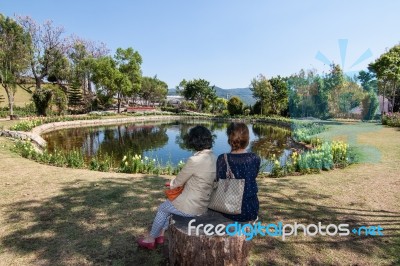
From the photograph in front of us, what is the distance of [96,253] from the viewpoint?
3.52 meters

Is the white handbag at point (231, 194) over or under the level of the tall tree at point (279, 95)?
under

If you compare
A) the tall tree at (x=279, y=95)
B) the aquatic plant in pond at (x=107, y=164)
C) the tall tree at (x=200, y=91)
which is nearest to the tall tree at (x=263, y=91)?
the tall tree at (x=279, y=95)

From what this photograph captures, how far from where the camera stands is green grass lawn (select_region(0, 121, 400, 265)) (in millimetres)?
3492

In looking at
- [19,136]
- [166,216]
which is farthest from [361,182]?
[19,136]

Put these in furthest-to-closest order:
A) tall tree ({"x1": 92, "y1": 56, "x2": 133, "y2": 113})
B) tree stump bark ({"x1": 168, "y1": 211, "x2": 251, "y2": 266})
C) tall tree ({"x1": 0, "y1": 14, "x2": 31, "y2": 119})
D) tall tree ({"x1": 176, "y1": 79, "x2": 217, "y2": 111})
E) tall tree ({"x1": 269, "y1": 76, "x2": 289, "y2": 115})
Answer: tall tree ({"x1": 176, "y1": 79, "x2": 217, "y2": 111})
tall tree ({"x1": 269, "y1": 76, "x2": 289, "y2": 115})
tall tree ({"x1": 92, "y1": 56, "x2": 133, "y2": 113})
tall tree ({"x1": 0, "y1": 14, "x2": 31, "y2": 119})
tree stump bark ({"x1": 168, "y1": 211, "x2": 251, "y2": 266})

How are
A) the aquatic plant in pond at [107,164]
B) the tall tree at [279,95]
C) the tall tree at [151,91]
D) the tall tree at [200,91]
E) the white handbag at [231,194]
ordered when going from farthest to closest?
the tall tree at [151,91], the tall tree at [200,91], the tall tree at [279,95], the aquatic plant in pond at [107,164], the white handbag at [231,194]

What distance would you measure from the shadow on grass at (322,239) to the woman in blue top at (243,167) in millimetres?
855

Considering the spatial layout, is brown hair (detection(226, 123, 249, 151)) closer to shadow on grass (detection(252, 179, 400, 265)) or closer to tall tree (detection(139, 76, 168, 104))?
shadow on grass (detection(252, 179, 400, 265))

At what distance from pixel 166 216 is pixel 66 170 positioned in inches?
221

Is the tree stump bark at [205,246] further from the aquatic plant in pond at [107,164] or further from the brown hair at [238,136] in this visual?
the aquatic plant in pond at [107,164]

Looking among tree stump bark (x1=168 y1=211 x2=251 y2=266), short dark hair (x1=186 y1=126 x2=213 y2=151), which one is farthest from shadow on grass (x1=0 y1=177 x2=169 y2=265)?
short dark hair (x1=186 y1=126 x2=213 y2=151)

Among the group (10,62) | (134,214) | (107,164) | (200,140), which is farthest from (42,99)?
(200,140)

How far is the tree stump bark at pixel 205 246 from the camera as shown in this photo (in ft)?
9.11

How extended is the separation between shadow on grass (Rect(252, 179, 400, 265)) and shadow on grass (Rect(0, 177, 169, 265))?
1586 mm
